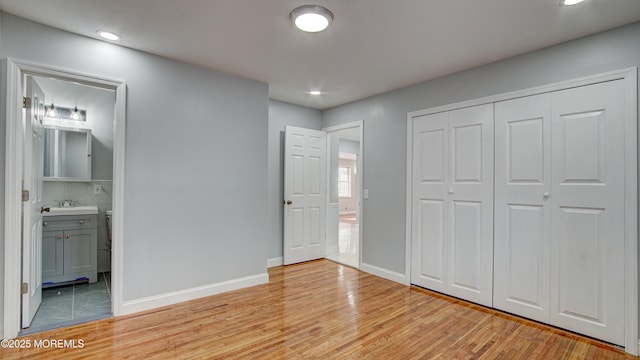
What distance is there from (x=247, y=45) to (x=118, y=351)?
2699 mm

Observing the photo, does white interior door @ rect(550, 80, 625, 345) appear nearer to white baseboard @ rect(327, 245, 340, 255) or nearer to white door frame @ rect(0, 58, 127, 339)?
white baseboard @ rect(327, 245, 340, 255)

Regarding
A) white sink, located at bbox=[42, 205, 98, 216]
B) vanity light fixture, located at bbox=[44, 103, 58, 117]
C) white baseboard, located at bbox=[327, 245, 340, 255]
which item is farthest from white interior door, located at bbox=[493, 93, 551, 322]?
vanity light fixture, located at bbox=[44, 103, 58, 117]

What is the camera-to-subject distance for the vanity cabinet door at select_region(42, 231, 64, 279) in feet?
11.2

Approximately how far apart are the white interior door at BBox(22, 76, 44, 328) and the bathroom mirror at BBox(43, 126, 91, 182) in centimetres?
118

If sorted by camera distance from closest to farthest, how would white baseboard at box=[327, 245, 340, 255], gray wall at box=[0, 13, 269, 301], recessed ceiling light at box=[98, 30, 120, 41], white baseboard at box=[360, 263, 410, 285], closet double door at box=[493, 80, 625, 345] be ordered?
closet double door at box=[493, 80, 625, 345] → recessed ceiling light at box=[98, 30, 120, 41] → gray wall at box=[0, 13, 269, 301] → white baseboard at box=[360, 263, 410, 285] → white baseboard at box=[327, 245, 340, 255]

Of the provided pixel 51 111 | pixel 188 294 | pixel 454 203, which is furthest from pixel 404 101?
pixel 51 111

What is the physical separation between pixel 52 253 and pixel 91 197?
2.87ft

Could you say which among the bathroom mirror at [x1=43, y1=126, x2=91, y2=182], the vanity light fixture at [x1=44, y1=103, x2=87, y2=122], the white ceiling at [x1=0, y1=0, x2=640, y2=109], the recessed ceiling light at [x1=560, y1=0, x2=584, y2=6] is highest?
the white ceiling at [x1=0, y1=0, x2=640, y2=109]

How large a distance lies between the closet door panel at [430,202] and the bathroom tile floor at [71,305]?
3.33 m

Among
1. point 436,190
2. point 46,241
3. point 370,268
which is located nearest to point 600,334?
point 436,190

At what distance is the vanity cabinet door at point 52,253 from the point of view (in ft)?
11.2

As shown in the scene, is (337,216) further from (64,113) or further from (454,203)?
(64,113)

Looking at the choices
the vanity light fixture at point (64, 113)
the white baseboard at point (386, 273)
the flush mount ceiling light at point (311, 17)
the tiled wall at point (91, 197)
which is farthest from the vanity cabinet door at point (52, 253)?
the white baseboard at point (386, 273)

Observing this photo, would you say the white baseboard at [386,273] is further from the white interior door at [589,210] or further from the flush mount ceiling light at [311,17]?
the flush mount ceiling light at [311,17]
